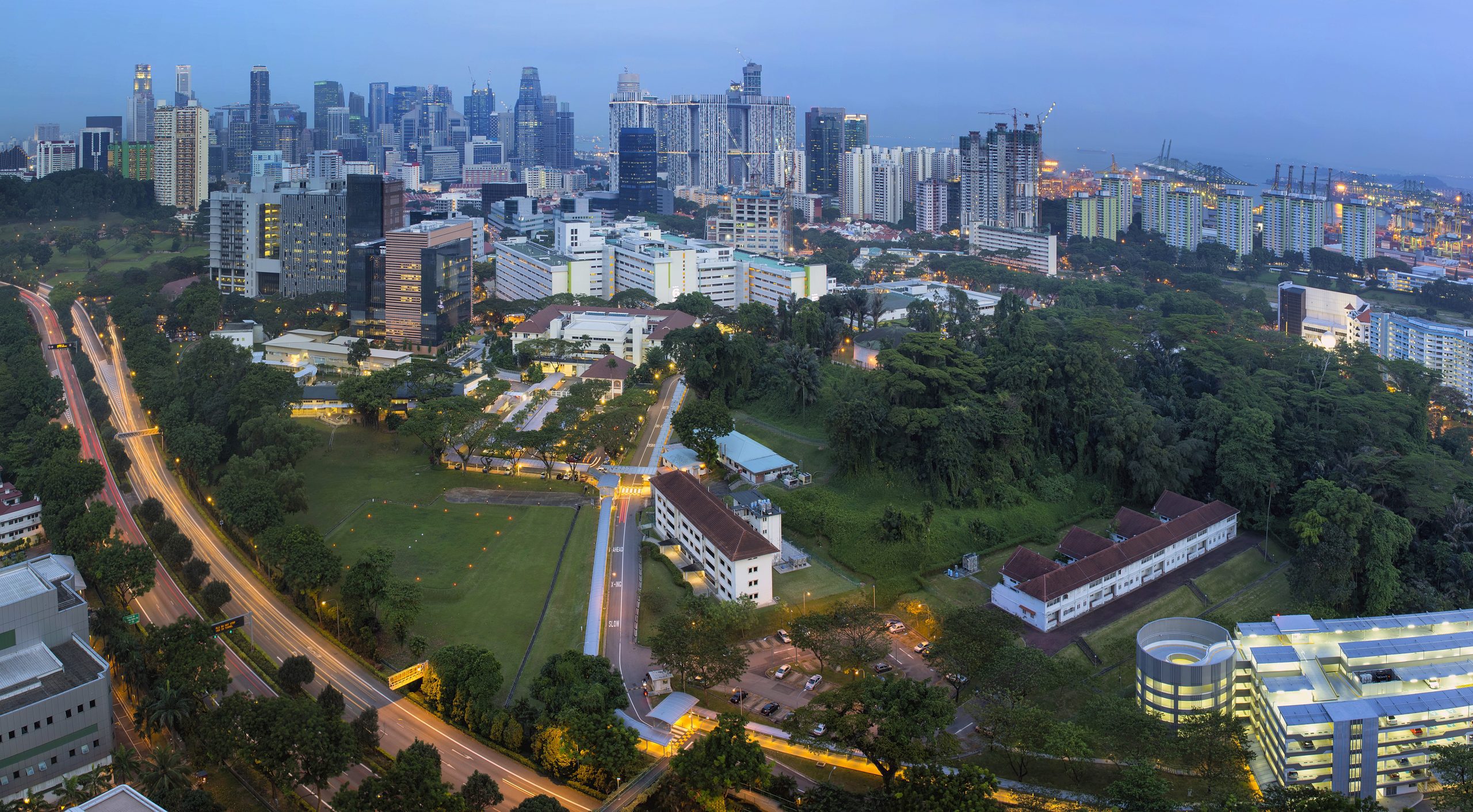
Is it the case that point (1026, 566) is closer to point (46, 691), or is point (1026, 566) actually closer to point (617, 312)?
point (46, 691)

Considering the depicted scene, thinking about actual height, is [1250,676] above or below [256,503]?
below

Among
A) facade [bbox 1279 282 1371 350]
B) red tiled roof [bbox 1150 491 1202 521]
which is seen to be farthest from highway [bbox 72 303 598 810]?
facade [bbox 1279 282 1371 350]

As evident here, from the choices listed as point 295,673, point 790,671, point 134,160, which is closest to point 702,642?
point 790,671

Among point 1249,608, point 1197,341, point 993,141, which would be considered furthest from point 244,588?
point 993,141

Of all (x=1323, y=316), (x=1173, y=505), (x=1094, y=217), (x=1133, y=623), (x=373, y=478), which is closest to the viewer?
(x=1133, y=623)

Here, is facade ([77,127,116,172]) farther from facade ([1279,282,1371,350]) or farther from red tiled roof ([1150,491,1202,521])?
red tiled roof ([1150,491,1202,521])

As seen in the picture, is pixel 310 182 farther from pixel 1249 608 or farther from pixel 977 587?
pixel 1249 608

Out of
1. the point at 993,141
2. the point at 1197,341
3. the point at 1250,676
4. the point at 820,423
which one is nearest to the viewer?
the point at 1250,676
